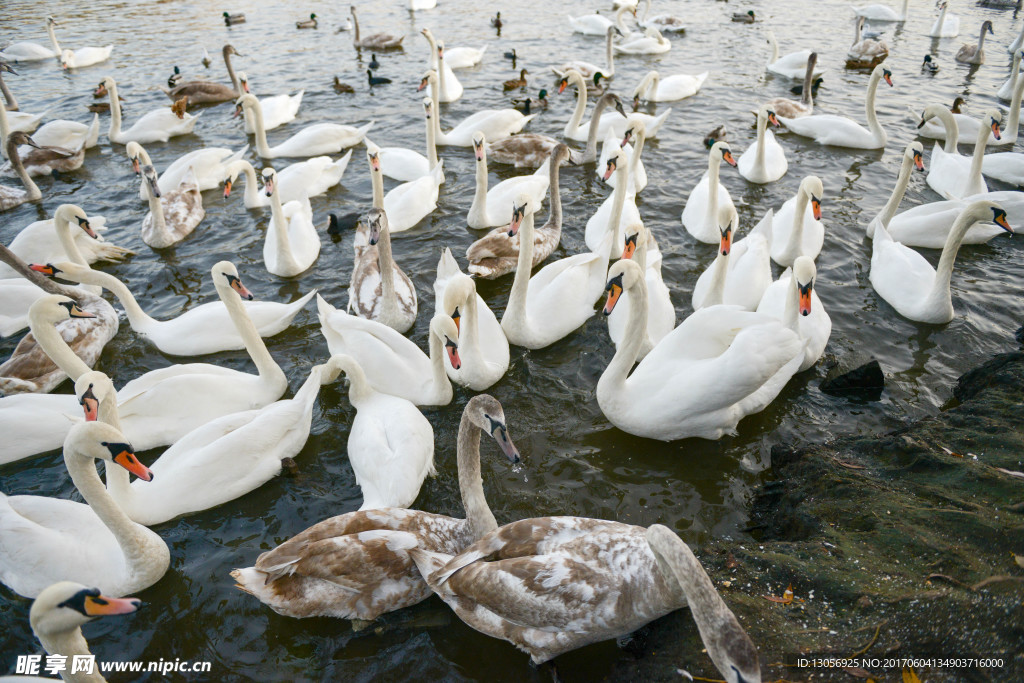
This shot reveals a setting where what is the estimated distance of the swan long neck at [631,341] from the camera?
6273 mm

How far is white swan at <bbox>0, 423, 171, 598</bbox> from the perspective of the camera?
473 centimetres

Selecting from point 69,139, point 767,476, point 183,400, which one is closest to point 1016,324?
point 767,476

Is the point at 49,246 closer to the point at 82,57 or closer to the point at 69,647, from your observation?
the point at 69,647

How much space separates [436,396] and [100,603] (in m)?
3.72

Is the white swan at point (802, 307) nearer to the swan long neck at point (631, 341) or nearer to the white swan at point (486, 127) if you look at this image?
the swan long neck at point (631, 341)

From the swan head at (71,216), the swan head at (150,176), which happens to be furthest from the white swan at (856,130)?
the swan head at (71,216)

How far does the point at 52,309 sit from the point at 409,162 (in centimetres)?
743

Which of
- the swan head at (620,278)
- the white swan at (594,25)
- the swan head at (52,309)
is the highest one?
the white swan at (594,25)

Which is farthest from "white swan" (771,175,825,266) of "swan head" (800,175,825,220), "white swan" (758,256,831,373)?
"white swan" (758,256,831,373)

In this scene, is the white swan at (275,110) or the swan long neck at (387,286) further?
the white swan at (275,110)

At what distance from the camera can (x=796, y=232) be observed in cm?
911

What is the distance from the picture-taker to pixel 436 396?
22.5 feet

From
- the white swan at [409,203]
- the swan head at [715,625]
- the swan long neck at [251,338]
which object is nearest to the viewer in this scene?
the swan head at [715,625]

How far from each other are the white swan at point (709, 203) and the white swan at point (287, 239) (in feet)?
20.1
